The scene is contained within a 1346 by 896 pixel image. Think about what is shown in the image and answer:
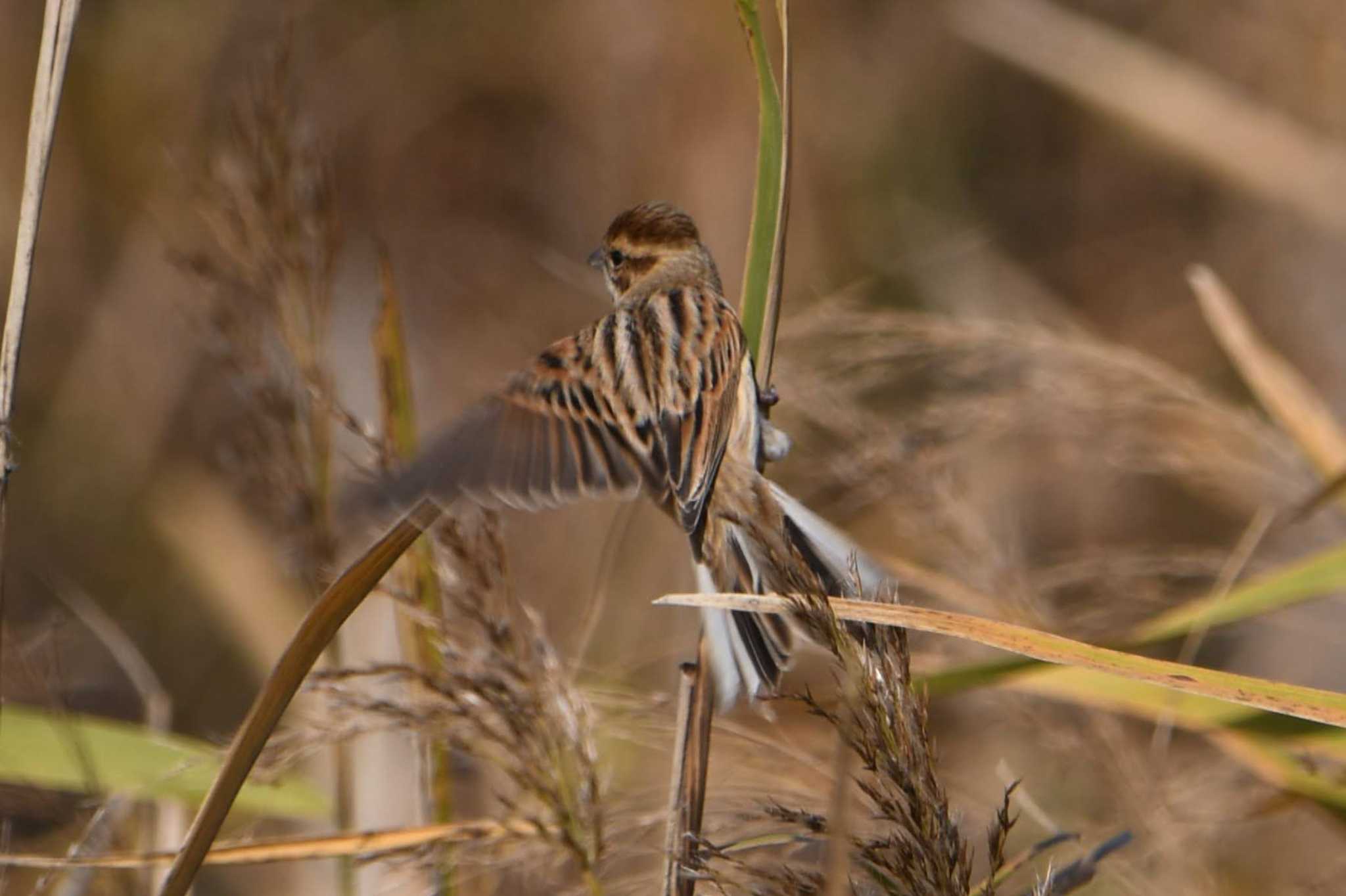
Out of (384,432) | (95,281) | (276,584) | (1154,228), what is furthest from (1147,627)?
(95,281)

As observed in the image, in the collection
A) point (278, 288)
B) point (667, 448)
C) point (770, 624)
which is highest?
point (278, 288)

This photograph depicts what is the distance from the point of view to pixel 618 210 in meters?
5.10

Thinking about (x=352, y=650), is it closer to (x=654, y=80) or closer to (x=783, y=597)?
(x=783, y=597)

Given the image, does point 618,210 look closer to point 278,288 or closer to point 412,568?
point 278,288

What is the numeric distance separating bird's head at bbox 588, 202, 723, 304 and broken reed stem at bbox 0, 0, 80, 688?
3.28 feet

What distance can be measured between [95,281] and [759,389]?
3.39 meters

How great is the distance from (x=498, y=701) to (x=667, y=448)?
1.58ft

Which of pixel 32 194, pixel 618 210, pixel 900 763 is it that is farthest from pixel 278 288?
pixel 618 210

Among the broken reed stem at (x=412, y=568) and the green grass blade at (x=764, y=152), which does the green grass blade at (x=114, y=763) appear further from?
the green grass blade at (x=764, y=152)

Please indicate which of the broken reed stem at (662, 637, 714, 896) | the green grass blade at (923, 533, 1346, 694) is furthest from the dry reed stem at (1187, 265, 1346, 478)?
the broken reed stem at (662, 637, 714, 896)

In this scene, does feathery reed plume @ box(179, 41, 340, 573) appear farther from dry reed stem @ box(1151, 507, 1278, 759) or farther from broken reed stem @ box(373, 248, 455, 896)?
dry reed stem @ box(1151, 507, 1278, 759)

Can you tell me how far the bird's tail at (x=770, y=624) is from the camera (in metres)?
1.52

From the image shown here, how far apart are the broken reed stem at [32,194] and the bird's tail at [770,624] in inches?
27.5

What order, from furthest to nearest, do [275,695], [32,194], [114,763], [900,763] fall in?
1. [114,763]
2. [32,194]
3. [275,695]
4. [900,763]
